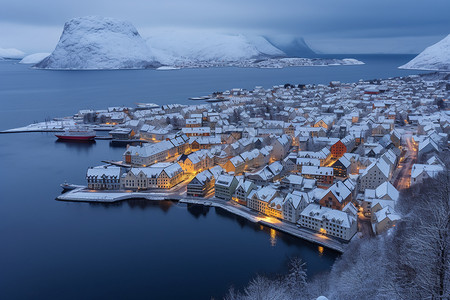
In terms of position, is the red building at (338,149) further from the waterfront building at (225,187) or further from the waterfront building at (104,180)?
the waterfront building at (104,180)

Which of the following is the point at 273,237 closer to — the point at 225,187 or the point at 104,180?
the point at 225,187

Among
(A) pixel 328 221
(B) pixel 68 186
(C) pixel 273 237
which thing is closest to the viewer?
(A) pixel 328 221

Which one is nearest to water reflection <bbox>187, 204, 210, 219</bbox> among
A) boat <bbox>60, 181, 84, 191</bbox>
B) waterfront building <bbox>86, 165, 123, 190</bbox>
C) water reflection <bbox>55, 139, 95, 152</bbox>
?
waterfront building <bbox>86, 165, 123, 190</bbox>

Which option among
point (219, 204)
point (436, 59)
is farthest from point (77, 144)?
point (436, 59)

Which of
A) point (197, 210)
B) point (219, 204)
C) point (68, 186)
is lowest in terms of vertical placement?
point (197, 210)

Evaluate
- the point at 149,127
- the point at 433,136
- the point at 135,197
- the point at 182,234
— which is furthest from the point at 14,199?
the point at 433,136

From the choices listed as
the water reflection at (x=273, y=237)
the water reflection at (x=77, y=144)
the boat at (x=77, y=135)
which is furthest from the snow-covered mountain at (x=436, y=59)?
the water reflection at (x=273, y=237)

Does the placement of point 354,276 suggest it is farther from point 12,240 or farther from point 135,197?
point 12,240
